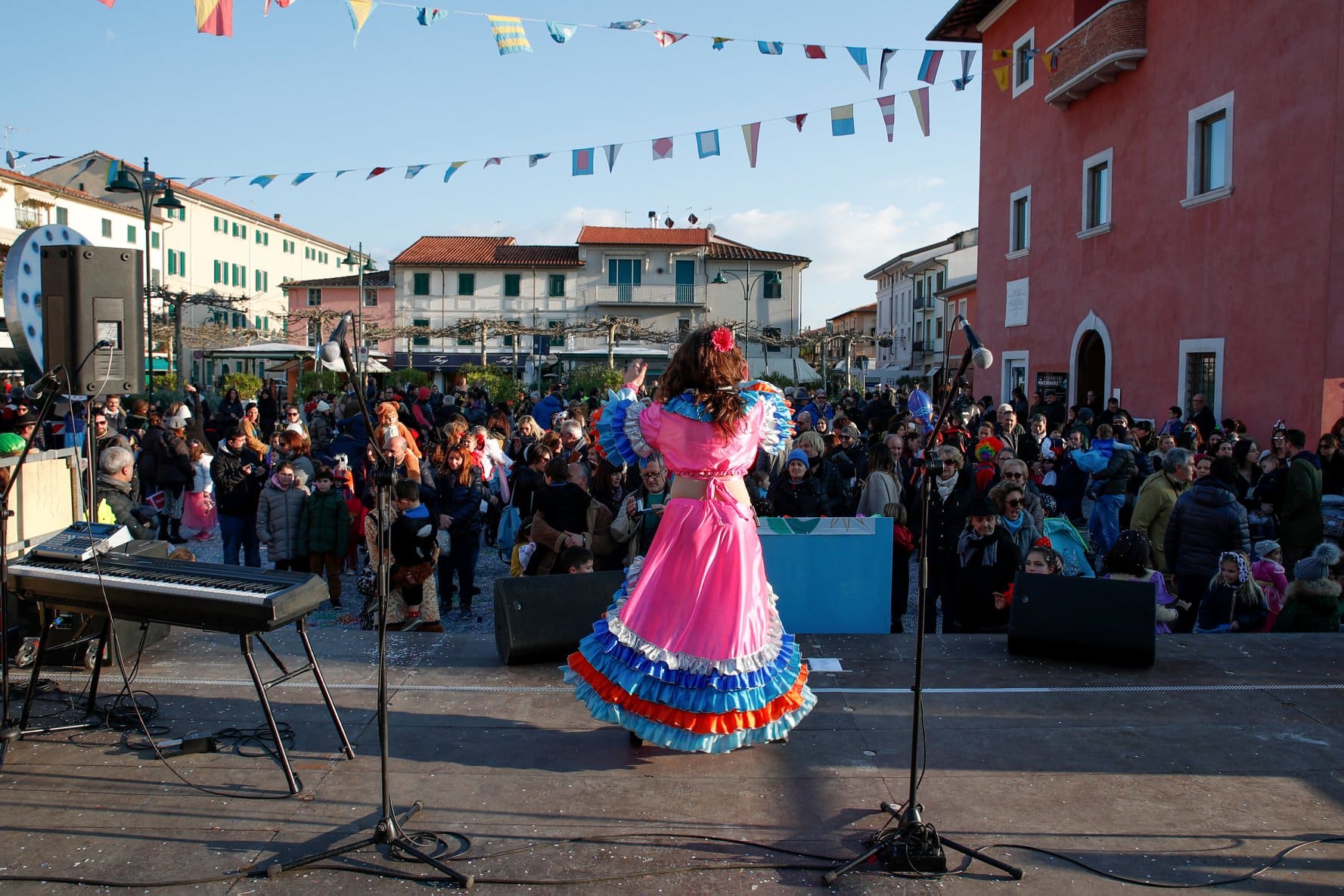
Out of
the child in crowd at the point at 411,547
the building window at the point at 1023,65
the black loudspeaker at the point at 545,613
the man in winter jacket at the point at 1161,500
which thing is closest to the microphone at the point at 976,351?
the black loudspeaker at the point at 545,613

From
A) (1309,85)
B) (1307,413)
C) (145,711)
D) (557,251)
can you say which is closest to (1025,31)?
(1309,85)

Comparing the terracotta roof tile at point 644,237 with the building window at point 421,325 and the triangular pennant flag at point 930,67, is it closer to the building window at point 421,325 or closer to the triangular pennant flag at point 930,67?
the building window at point 421,325

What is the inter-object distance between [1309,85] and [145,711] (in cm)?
1495

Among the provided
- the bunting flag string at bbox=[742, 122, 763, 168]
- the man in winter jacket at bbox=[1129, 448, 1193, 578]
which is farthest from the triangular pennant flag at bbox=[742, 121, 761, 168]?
the man in winter jacket at bbox=[1129, 448, 1193, 578]

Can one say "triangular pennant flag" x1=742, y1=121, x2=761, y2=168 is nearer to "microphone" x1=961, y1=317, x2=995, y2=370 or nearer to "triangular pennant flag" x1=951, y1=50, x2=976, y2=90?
"triangular pennant flag" x1=951, y1=50, x2=976, y2=90

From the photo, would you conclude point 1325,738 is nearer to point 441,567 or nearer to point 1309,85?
point 441,567

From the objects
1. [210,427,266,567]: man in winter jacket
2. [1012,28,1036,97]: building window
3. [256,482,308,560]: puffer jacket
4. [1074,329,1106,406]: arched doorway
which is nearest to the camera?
[256,482,308,560]: puffer jacket

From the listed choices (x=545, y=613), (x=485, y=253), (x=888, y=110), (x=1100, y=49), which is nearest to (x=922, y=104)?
(x=888, y=110)

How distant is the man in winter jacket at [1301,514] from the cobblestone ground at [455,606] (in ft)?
10.6

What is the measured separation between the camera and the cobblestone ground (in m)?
8.52

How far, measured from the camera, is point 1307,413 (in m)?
13.8

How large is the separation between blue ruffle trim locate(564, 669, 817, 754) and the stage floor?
16cm

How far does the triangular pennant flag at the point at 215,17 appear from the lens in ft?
26.7

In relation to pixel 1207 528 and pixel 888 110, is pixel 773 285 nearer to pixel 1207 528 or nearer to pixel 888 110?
pixel 888 110
